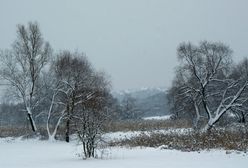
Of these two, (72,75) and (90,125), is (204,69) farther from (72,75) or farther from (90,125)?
(90,125)

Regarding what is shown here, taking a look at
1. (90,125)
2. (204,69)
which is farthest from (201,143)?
(204,69)

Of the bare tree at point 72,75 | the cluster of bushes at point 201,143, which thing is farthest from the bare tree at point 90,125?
the bare tree at point 72,75

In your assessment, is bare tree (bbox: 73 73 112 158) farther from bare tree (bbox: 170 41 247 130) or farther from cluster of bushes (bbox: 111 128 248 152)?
bare tree (bbox: 170 41 247 130)

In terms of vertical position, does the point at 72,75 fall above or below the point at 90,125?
above

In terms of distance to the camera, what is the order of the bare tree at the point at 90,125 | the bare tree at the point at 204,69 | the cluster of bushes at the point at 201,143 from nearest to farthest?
the bare tree at the point at 90,125
the cluster of bushes at the point at 201,143
the bare tree at the point at 204,69

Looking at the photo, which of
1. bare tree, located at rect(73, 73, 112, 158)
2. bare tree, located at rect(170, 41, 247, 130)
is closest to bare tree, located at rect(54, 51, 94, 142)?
bare tree, located at rect(170, 41, 247, 130)

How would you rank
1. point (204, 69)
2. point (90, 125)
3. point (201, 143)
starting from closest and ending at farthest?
point (90, 125) < point (201, 143) < point (204, 69)

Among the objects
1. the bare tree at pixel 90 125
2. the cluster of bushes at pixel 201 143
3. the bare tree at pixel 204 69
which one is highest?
the bare tree at pixel 204 69

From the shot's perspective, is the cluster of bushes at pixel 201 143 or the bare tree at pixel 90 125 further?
the cluster of bushes at pixel 201 143

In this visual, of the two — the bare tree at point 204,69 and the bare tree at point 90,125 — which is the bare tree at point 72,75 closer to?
the bare tree at point 204,69

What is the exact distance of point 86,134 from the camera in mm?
17344

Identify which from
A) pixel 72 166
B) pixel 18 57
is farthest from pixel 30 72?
pixel 72 166

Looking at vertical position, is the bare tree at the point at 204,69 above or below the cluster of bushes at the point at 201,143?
above

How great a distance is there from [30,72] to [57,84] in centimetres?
410
